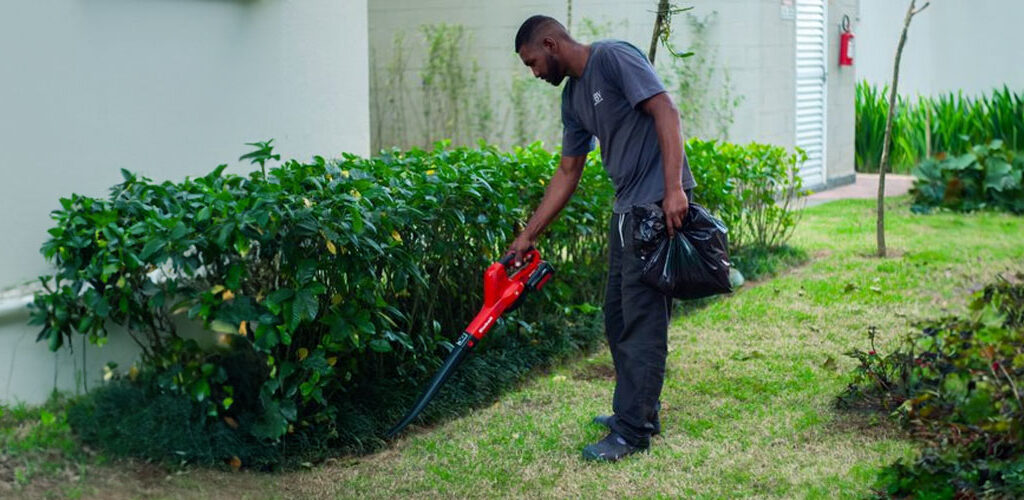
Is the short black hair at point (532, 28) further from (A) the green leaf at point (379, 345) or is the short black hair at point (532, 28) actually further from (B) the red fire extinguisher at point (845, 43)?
(B) the red fire extinguisher at point (845, 43)

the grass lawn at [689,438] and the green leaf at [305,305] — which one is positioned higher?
the green leaf at [305,305]

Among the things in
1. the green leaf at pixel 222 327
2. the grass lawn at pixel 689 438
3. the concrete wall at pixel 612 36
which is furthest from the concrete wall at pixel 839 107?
the green leaf at pixel 222 327

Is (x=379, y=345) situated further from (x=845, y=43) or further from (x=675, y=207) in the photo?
(x=845, y=43)

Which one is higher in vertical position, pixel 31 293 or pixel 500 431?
pixel 31 293

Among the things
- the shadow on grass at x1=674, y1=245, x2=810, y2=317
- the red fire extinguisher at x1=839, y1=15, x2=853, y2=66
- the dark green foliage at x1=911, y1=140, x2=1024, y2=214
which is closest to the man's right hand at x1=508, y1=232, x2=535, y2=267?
the shadow on grass at x1=674, y1=245, x2=810, y2=317

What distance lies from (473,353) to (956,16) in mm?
13781

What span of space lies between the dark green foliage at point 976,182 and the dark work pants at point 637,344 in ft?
25.7

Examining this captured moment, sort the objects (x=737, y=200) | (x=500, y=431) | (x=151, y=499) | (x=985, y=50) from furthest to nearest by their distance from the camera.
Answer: (x=985, y=50) → (x=737, y=200) → (x=500, y=431) → (x=151, y=499)

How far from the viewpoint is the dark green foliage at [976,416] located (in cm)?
369

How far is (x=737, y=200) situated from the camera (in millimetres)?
8281

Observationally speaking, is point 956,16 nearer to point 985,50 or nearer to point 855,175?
point 985,50

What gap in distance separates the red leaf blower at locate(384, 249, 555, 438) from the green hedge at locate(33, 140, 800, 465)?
0.26 metres

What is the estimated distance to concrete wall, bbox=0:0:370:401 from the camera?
4.71 m

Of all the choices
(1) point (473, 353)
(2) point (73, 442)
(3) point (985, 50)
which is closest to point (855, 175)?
(3) point (985, 50)
